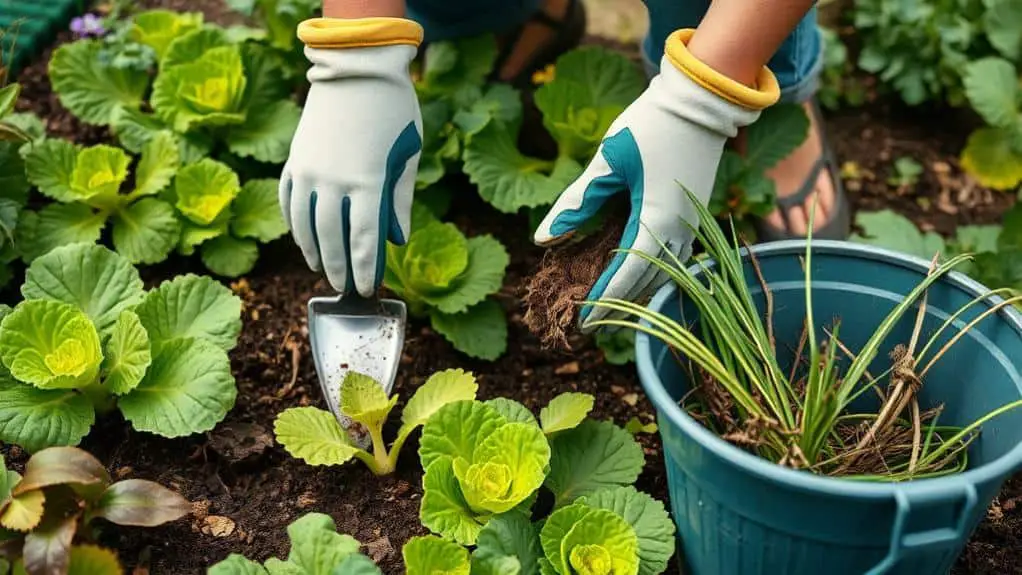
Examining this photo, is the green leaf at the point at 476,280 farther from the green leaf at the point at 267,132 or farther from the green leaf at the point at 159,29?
the green leaf at the point at 159,29

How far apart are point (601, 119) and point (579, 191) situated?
0.43m

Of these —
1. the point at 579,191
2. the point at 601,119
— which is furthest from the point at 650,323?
the point at 601,119

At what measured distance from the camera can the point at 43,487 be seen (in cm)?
113

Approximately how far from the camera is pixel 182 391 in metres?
1.33

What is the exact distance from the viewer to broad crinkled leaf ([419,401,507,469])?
126 cm

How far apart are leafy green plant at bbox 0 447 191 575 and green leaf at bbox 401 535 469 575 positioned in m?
0.27

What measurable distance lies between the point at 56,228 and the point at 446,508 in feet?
2.68

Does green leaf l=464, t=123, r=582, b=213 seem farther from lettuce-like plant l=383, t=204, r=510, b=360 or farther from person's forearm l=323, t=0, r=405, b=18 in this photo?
person's forearm l=323, t=0, r=405, b=18

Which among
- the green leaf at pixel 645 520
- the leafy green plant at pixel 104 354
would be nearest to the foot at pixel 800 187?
the green leaf at pixel 645 520

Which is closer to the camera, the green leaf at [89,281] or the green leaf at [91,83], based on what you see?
the green leaf at [89,281]

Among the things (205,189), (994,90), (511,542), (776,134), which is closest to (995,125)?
(994,90)

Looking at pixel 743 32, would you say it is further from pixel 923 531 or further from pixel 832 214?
pixel 832 214

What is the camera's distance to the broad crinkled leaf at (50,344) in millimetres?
1293

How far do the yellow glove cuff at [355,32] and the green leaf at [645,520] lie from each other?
0.62 metres
